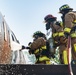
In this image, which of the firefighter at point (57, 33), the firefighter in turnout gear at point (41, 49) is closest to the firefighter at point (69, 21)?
the firefighter at point (57, 33)

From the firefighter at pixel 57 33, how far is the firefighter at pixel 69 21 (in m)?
0.28

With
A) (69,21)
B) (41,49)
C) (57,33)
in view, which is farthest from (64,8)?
(41,49)

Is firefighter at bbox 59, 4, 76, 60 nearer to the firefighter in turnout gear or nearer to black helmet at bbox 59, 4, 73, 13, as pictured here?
black helmet at bbox 59, 4, 73, 13

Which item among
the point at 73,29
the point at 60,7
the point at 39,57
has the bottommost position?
the point at 39,57

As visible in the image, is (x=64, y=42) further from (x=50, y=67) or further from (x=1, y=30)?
(x=50, y=67)

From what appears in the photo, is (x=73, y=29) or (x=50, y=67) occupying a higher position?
(x=73, y=29)

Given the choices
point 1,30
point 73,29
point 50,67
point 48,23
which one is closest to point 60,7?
point 48,23

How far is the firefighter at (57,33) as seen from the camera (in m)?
6.24

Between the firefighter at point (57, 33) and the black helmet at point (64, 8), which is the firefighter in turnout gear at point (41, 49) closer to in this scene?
the firefighter at point (57, 33)

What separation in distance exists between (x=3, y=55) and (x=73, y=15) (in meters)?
1.69

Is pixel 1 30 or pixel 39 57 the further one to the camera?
pixel 39 57

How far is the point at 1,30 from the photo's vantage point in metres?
5.95

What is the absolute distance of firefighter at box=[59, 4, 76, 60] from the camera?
5.45 m

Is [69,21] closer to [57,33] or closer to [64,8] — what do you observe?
[64,8]
